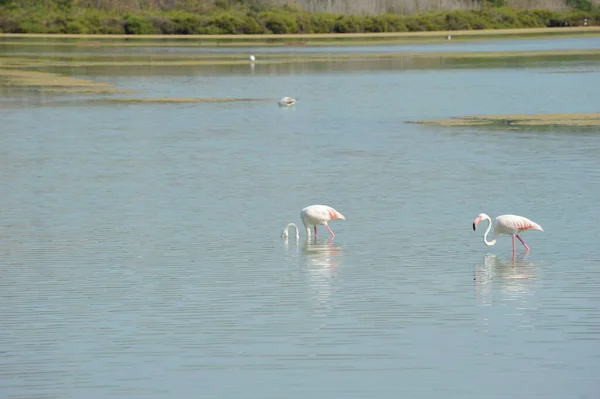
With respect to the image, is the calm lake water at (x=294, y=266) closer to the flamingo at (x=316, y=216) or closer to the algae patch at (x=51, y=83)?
the flamingo at (x=316, y=216)

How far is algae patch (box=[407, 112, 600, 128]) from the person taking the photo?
23984mm

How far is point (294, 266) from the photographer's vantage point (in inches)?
450

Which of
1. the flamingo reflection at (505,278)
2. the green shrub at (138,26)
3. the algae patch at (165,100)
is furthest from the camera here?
the green shrub at (138,26)

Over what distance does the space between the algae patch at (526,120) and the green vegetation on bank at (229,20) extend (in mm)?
56108

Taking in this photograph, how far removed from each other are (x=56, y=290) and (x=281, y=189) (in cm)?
597

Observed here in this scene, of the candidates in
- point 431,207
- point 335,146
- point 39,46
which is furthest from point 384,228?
point 39,46

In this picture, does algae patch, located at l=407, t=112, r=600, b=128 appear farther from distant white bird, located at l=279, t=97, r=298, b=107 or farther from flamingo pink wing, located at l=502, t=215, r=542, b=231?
flamingo pink wing, located at l=502, t=215, r=542, b=231

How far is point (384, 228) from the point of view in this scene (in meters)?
13.1

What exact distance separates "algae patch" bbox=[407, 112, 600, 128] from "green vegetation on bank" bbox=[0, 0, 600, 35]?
2209 inches

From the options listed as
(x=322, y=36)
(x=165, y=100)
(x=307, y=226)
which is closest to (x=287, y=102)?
(x=165, y=100)

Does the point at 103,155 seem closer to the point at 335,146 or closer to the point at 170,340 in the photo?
the point at 335,146

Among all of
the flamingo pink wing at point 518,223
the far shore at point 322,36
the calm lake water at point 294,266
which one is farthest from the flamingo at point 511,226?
the far shore at point 322,36

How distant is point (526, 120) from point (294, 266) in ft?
47.1

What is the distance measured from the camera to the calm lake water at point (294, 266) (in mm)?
8055
